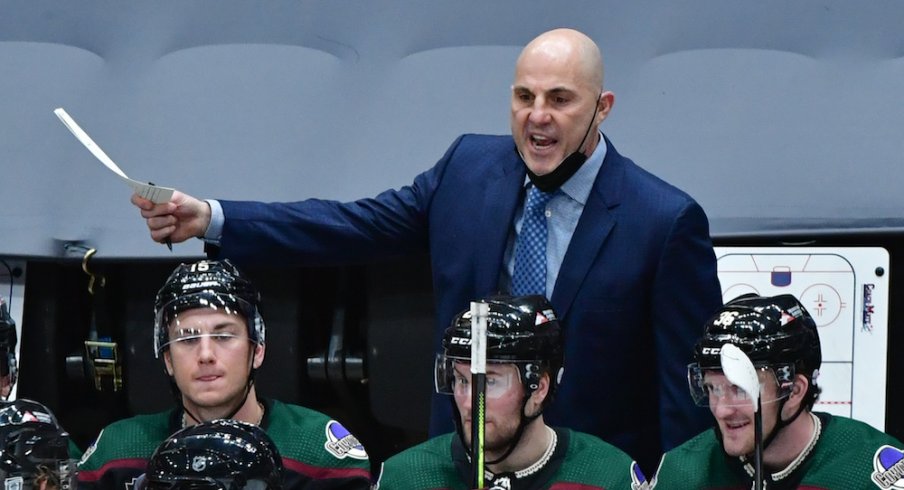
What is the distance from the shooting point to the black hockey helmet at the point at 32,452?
3627mm

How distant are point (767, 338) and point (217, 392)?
1.26 m

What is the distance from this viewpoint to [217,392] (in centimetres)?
395

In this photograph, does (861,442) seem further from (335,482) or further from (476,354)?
(335,482)

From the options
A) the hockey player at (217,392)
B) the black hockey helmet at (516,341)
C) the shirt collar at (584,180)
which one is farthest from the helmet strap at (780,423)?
the hockey player at (217,392)

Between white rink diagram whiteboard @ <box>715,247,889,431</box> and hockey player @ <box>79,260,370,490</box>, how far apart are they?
5.00 feet

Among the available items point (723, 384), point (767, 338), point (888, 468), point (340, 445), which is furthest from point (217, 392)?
point (888, 468)

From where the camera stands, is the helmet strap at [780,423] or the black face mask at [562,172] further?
the black face mask at [562,172]

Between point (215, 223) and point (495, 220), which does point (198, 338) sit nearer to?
point (215, 223)

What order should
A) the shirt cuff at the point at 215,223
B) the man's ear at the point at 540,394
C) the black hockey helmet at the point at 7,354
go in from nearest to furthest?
the man's ear at the point at 540,394 < the shirt cuff at the point at 215,223 < the black hockey helmet at the point at 7,354

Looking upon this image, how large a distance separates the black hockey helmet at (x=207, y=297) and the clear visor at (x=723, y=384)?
1.04 m

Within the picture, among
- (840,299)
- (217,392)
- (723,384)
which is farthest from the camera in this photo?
(840,299)

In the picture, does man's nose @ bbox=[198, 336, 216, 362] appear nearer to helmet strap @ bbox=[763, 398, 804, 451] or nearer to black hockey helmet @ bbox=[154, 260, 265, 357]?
black hockey helmet @ bbox=[154, 260, 265, 357]

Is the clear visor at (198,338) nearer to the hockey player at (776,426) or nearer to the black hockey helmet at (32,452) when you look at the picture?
the black hockey helmet at (32,452)

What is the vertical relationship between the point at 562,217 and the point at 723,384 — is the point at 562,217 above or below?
above
